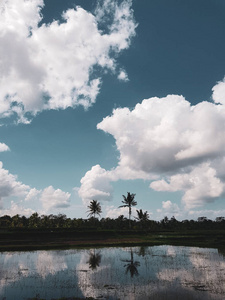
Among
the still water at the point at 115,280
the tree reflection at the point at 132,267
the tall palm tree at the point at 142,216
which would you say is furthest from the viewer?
the tall palm tree at the point at 142,216

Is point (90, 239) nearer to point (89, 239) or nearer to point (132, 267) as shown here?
point (89, 239)

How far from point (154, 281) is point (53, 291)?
6.95 m

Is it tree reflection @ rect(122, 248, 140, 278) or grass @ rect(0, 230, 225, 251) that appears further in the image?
grass @ rect(0, 230, 225, 251)

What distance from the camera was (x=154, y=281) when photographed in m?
15.9

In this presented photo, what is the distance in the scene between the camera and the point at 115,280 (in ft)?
53.1

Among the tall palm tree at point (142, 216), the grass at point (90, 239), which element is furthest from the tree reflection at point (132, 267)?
the tall palm tree at point (142, 216)

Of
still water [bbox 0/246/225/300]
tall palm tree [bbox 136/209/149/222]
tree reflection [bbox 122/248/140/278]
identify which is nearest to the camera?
still water [bbox 0/246/225/300]

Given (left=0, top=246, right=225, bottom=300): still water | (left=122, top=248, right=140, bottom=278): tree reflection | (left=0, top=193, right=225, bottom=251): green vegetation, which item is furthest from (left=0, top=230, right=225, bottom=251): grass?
(left=0, top=246, right=225, bottom=300): still water

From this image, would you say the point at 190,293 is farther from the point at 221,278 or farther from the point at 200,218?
the point at 200,218

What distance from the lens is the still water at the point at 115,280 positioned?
13.3 meters

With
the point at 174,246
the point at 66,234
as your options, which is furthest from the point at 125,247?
the point at 66,234

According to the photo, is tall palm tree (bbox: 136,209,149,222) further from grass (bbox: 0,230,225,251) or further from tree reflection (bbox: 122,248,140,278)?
tree reflection (bbox: 122,248,140,278)

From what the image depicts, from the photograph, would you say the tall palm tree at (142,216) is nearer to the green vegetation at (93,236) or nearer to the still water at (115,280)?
the green vegetation at (93,236)

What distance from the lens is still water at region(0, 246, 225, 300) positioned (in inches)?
524
